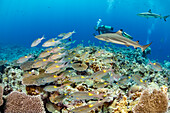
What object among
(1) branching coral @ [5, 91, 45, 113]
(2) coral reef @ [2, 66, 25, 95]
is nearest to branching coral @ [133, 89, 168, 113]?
(1) branching coral @ [5, 91, 45, 113]

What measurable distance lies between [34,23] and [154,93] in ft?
658

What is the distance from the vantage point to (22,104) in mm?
3883

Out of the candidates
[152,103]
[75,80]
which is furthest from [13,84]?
[152,103]

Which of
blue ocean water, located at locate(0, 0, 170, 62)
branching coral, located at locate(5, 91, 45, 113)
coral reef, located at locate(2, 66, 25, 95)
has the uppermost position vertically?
blue ocean water, located at locate(0, 0, 170, 62)

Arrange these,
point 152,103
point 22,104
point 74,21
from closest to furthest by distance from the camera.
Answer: point 152,103 < point 22,104 < point 74,21

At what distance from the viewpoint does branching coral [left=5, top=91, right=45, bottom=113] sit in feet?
12.6

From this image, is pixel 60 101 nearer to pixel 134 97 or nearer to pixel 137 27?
pixel 134 97

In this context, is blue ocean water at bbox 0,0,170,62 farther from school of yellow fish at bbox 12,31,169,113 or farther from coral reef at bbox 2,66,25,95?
school of yellow fish at bbox 12,31,169,113

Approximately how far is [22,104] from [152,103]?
355cm

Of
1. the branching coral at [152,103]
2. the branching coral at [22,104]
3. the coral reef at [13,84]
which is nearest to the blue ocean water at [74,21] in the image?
the coral reef at [13,84]

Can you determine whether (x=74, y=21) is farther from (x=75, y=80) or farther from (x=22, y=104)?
(x=22, y=104)

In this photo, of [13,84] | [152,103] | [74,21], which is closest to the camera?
[152,103]

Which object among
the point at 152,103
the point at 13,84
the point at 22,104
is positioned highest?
the point at 13,84

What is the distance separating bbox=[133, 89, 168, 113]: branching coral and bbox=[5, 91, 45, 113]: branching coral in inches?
108
